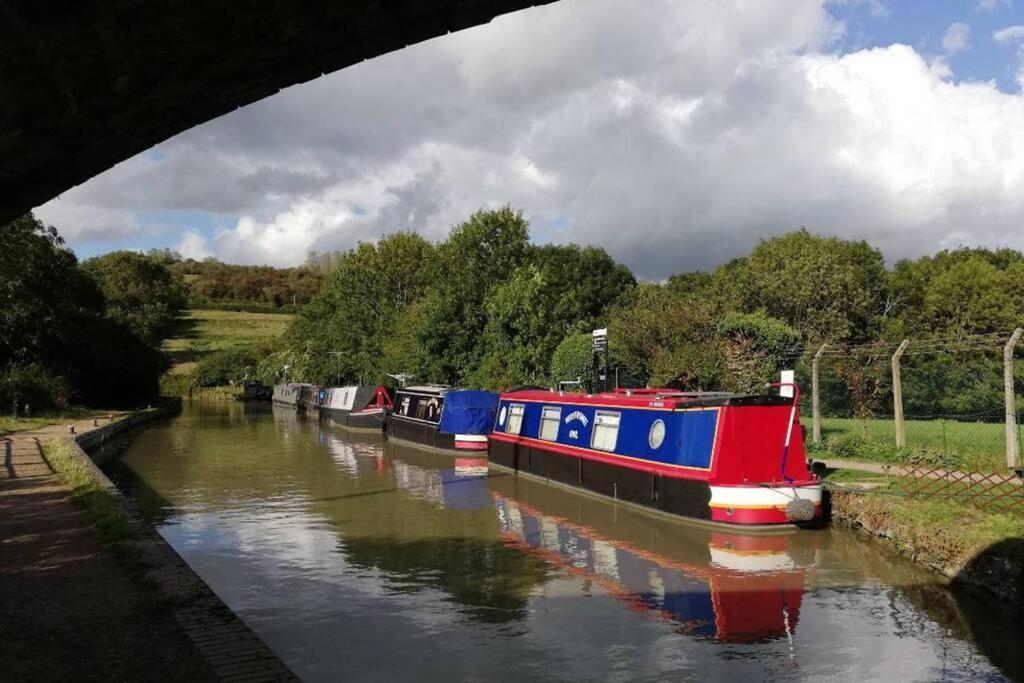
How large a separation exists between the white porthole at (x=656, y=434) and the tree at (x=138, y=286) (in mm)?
77618

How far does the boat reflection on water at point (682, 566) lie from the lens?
9.72m

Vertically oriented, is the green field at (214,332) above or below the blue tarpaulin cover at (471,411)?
above

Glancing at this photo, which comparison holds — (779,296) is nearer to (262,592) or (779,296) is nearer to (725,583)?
(725,583)

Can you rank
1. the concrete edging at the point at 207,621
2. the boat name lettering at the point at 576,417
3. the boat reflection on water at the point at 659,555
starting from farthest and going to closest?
1. the boat name lettering at the point at 576,417
2. the boat reflection on water at the point at 659,555
3. the concrete edging at the point at 207,621

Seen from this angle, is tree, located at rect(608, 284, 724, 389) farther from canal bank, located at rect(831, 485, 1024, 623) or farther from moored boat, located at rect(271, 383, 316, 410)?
moored boat, located at rect(271, 383, 316, 410)

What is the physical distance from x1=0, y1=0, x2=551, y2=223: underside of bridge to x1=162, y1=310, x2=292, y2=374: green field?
3879 inches

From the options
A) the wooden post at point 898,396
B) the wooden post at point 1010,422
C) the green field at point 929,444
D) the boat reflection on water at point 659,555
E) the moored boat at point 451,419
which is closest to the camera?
the boat reflection on water at point 659,555

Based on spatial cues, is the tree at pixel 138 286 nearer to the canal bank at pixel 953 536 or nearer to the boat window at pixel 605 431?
the boat window at pixel 605 431

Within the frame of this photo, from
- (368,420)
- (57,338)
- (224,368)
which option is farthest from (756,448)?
(224,368)

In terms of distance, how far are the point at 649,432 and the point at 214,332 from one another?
102133 mm

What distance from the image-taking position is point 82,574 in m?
8.86

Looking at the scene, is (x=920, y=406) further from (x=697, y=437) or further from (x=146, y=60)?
(x=146, y=60)

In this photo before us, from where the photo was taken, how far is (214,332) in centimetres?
10956

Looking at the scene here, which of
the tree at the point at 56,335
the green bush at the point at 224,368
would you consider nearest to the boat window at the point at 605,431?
the tree at the point at 56,335
